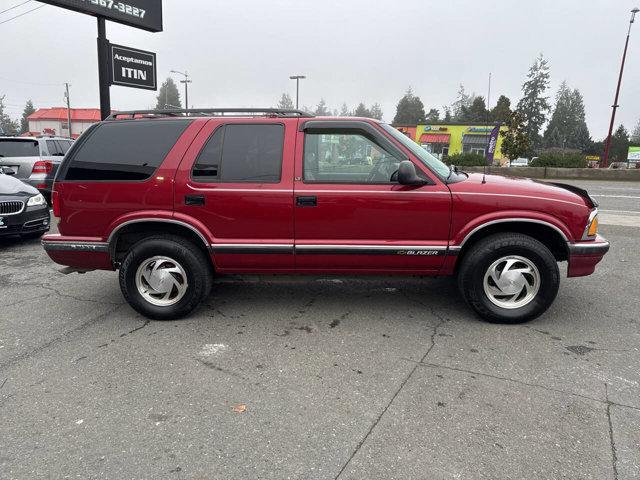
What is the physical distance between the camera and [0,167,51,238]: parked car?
6812 millimetres

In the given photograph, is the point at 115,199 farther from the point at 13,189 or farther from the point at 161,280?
the point at 13,189

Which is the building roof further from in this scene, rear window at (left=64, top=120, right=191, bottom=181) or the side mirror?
the side mirror

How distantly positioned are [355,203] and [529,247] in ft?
4.95

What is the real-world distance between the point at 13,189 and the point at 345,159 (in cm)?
596

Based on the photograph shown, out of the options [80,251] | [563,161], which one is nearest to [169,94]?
[563,161]

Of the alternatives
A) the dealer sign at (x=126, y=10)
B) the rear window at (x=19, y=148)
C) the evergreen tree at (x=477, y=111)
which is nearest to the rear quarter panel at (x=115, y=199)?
the rear window at (x=19, y=148)

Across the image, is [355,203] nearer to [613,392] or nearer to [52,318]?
[613,392]

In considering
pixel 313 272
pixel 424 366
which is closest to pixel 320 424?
pixel 424 366

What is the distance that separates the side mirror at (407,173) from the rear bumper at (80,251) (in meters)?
2.65

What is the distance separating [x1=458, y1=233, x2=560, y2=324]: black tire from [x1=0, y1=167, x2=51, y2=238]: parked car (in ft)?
21.6

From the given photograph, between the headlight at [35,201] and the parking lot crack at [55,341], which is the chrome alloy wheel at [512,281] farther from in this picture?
the headlight at [35,201]

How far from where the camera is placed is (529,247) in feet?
12.5

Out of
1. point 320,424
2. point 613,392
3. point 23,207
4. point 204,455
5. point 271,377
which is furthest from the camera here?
point 23,207

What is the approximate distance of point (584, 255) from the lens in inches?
152
